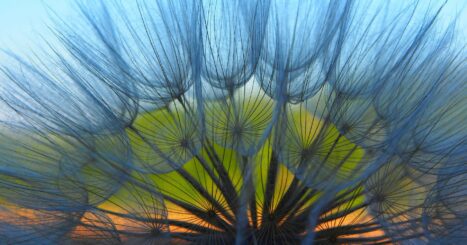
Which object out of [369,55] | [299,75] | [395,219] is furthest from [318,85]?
[395,219]

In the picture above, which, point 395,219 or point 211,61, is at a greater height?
point 211,61

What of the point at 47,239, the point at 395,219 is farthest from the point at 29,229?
the point at 395,219

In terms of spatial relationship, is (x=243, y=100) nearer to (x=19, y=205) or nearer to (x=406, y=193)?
(x=406, y=193)

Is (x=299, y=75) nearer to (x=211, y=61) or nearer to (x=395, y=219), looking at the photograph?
(x=211, y=61)

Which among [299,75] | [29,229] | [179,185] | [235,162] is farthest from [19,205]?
[299,75]

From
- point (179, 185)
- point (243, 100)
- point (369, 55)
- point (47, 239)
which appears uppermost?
point (369, 55)

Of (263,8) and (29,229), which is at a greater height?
(263,8)

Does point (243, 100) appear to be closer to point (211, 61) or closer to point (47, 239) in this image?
point (211, 61)
